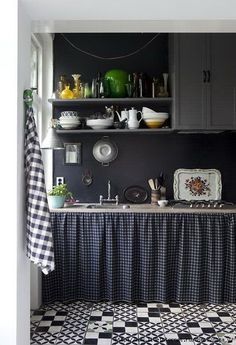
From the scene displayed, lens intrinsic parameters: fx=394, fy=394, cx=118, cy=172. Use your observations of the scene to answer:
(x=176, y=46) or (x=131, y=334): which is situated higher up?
(x=176, y=46)

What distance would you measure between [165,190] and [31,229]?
238 cm

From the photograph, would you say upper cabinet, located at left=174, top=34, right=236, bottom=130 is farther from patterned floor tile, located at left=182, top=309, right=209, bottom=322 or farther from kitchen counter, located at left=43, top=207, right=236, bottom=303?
patterned floor tile, located at left=182, top=309, right=209, bottom=322

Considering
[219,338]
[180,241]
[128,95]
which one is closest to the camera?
[219,338]

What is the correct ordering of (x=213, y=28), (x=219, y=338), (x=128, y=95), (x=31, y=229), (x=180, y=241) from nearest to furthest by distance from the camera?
(x=31, y=229), (x=213, y=28), (x=219, y=338), (x=180, y=241), (x=128, y=95)

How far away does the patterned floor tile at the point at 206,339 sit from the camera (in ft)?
9.40

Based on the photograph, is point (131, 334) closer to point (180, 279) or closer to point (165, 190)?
point (180, 279)

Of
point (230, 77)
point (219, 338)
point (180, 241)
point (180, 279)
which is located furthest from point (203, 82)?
point (219, 338)

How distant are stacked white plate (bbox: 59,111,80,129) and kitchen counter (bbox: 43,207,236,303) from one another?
2.85 feet

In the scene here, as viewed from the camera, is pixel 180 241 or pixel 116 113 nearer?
pixel 180 241

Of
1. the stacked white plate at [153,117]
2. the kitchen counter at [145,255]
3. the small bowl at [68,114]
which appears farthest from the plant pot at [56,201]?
the stacked white plate at [153,117]

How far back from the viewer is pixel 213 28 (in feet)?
7.14

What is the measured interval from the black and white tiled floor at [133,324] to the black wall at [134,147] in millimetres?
1149

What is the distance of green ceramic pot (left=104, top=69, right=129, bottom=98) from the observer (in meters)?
3.97
